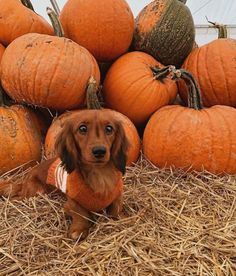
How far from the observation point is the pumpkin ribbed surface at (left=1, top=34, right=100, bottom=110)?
265 cm

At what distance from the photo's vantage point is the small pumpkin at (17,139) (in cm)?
271

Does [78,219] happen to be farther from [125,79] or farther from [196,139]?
[125,79]

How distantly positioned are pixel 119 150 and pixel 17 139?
104 centimetres

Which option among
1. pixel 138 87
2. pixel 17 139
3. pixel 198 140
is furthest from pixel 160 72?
pixel 17 139

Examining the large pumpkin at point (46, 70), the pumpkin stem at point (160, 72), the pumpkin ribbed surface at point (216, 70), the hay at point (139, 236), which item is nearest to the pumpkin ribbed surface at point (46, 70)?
the large pumpkin at point (46, 70)

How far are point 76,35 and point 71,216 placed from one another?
1.50 meters

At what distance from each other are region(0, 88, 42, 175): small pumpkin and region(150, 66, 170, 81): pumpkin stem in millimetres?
909

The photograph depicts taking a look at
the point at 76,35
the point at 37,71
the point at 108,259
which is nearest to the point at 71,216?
the point at 108,259

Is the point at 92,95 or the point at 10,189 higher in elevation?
the point at 92,95

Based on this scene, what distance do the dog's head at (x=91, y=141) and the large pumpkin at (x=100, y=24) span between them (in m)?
1.21

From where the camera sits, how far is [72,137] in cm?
191

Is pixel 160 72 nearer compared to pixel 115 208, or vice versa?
pixel 115 208

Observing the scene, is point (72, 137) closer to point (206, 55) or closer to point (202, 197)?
point (202, 197)

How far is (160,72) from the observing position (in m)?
2.88
